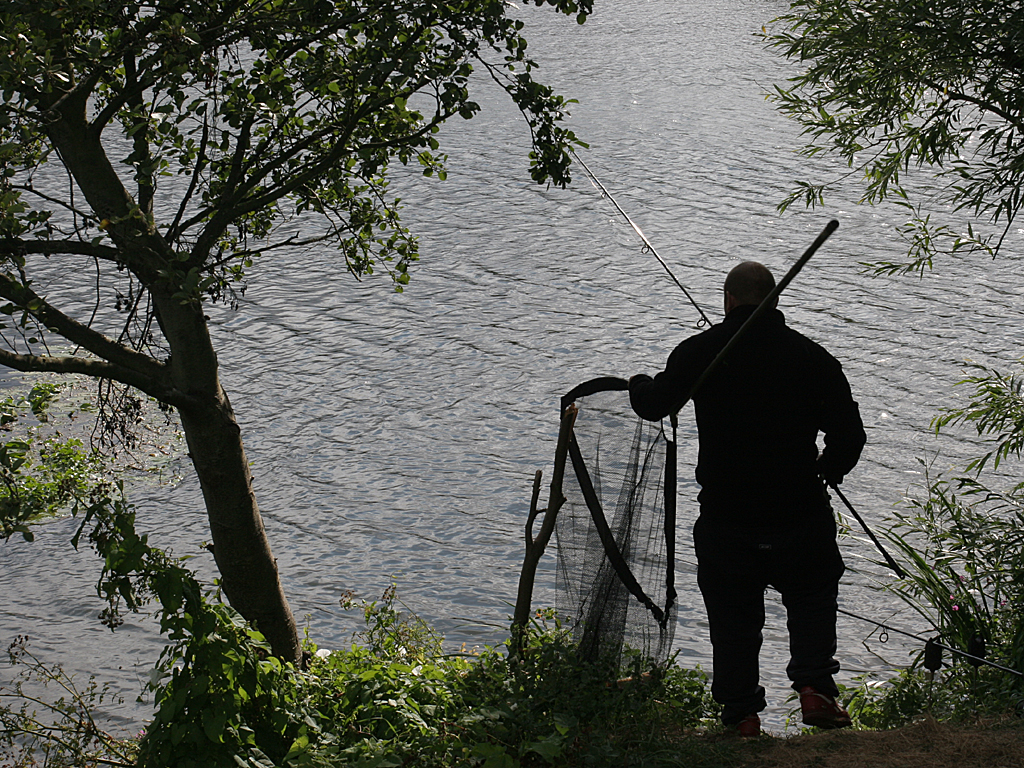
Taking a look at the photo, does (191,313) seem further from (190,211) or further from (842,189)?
(842,189)

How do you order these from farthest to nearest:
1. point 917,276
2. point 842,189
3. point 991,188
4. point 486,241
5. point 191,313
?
1. point 842,189
2. point 486,241
3. point 917,276
4. point 991,188
5. point 191,313

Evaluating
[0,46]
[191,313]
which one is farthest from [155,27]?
[191,313]

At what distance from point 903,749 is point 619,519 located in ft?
4.08

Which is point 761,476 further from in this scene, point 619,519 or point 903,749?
point 903,749

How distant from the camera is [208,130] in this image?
163 inches

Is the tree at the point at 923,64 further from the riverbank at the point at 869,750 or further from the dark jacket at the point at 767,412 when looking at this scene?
the riverbank at the point at 869,750

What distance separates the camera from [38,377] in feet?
32.8

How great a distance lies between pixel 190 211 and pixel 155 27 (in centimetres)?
1054

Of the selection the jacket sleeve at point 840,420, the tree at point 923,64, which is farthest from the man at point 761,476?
the tree at point 923,64

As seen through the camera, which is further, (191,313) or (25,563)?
(25,563)

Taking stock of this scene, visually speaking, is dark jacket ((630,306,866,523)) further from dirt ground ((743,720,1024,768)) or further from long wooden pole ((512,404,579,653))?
dirt ground ((743,720,1024,768))

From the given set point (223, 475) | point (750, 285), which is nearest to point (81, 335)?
point (223, 475)

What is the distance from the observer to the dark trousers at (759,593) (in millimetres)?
3572

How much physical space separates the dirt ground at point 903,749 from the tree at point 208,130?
2.25 meters
